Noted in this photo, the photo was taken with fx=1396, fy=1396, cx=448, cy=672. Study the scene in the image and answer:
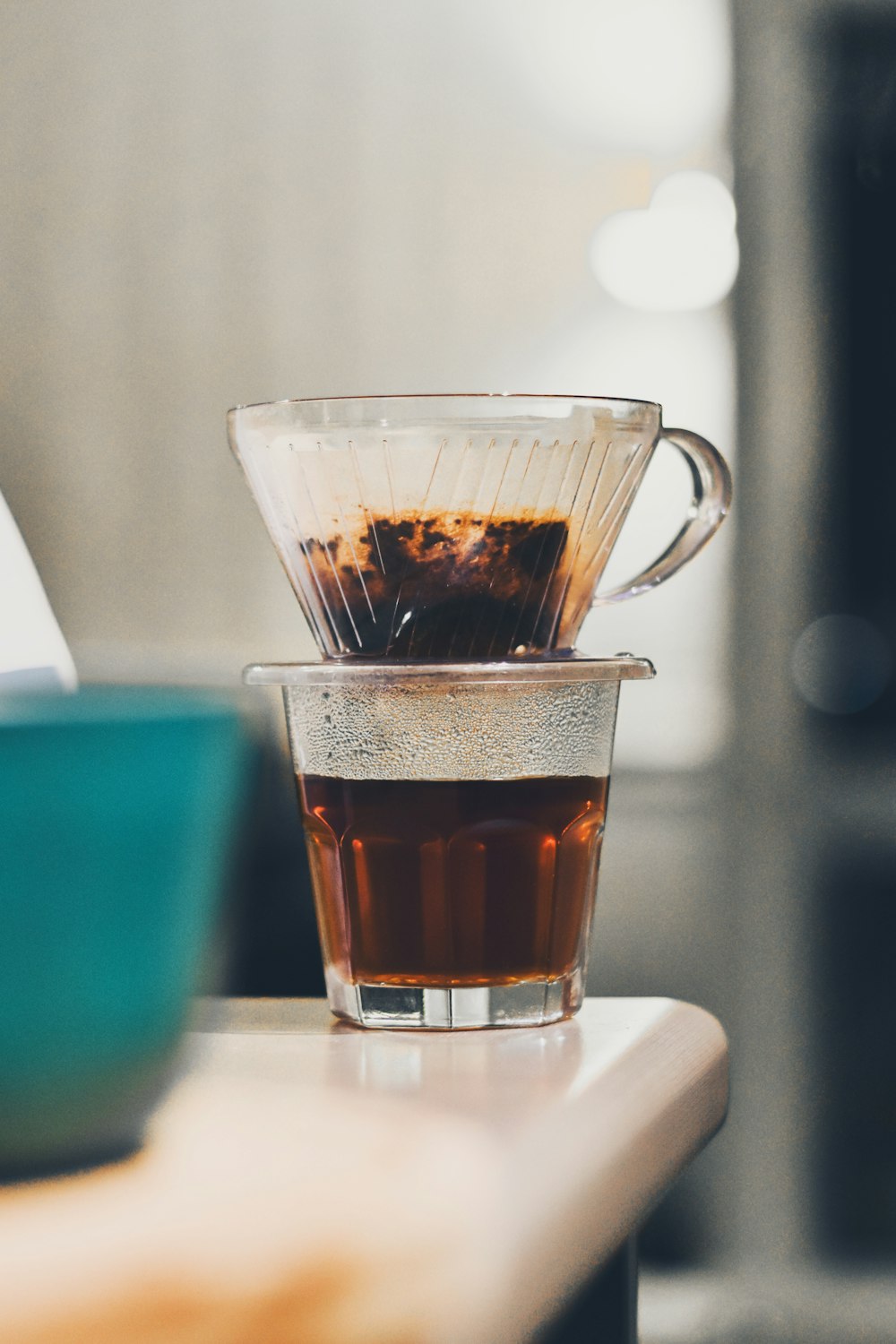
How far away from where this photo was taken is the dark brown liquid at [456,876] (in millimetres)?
501

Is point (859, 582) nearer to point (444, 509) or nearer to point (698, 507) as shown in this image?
point (698, 507)

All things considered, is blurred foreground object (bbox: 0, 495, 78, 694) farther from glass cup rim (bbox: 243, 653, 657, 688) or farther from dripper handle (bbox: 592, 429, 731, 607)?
dripper handle (bbox: 592, 429, 731, 607)

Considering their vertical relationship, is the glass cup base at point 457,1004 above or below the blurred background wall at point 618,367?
below

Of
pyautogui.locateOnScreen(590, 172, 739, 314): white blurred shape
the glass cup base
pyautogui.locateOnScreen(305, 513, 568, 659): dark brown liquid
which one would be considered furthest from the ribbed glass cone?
pyautogui.locateOnScreen(590, 172, 739, 314): white blurred shape

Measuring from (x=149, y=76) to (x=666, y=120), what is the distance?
0.28 metres

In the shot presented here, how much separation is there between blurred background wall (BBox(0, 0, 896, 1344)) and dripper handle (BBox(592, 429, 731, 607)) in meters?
0.15

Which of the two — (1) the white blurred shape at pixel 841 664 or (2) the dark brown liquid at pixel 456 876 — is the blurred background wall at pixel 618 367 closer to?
(1) the white blurred shape at pixel 841 664

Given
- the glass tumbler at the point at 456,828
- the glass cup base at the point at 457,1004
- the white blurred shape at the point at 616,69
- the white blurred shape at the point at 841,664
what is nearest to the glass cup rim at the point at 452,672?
the glass tumbler at the point at 456,828

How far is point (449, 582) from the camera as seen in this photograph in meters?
0.51

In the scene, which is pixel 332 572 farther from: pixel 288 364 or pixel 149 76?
pixel 149 76

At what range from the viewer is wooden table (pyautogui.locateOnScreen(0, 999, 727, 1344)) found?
257 mm

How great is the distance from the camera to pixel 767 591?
724mm

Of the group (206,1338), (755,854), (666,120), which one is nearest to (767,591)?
(755,854)

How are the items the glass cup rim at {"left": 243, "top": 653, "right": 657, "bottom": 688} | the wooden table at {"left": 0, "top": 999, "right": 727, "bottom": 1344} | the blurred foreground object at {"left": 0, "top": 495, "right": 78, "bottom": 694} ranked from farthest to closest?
the blurred foreground object at {"left": 0, "top": 495, "right": 78, "bottom": 694} < the glass cup rim at {"left": 243, "top": 653, "right": 657, "bottom": 688} < the wooden table at {"left": 0, "top": 999, "right": 727, "bottom": 1344}
